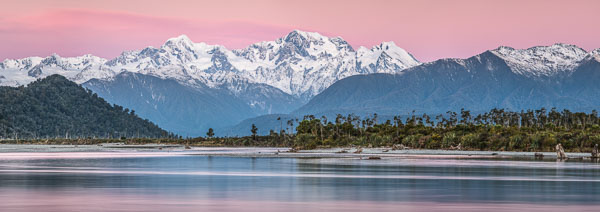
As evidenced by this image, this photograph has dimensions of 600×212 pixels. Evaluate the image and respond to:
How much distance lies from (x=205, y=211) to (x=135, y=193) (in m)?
15.2

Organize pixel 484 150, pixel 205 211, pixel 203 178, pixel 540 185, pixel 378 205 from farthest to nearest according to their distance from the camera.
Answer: pixel 484 150 → pixel 203 178 → pixel 540 185 → pixel 378 205 → pixel 205 211

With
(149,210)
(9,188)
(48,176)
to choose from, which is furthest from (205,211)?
(48,176)

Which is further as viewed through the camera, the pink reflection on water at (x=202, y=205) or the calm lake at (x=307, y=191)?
the calm lake at (x=307, y=191)

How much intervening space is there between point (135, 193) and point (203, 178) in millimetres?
20824

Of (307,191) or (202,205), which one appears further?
(307,191)

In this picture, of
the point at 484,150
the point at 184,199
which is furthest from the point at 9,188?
the point at 484,150

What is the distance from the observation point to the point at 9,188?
66.1 meters

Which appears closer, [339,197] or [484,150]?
[339,197]

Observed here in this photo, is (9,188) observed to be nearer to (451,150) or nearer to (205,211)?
(205,211)

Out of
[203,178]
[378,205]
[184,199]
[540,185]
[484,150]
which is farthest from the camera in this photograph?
[484,150]

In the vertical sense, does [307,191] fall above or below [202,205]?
above

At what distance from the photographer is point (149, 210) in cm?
4928

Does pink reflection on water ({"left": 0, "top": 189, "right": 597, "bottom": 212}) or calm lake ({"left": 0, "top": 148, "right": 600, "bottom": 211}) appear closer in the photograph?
pink reflection on water ({"left": 0, "top": 189, "right": 597, "bottom": 212})

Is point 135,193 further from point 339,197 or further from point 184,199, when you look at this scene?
point 339,197
